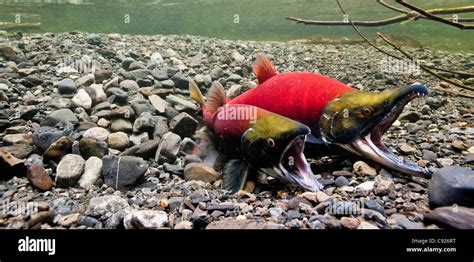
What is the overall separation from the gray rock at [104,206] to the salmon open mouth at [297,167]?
138 centimetres

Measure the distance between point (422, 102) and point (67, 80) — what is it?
5.95 meters

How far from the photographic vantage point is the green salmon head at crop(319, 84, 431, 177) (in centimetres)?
265

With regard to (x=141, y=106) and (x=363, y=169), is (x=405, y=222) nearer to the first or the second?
(x=363, y=169)

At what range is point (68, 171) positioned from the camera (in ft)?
9.65

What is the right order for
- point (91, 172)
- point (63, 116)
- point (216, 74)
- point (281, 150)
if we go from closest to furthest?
1. point (281, 150)
2. point (91, 172)
3. point (63, 116)
4. point (216, 74)

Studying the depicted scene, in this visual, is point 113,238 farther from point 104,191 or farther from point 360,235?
point 360,235

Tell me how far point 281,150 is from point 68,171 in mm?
2053

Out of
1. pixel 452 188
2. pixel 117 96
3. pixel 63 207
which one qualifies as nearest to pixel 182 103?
pixel 117 96

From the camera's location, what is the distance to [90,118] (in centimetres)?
428

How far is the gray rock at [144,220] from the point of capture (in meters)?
2.08

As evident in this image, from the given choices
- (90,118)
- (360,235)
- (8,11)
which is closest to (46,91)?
(90,118)

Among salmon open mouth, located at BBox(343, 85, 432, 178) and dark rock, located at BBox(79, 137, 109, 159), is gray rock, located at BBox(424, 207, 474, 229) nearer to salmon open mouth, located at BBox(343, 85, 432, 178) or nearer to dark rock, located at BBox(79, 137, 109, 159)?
salmon open mouth, located at BBox(343, 85, 432, 178)

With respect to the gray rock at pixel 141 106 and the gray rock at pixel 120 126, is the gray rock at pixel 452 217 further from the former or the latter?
the gray rock at pixel 141 106

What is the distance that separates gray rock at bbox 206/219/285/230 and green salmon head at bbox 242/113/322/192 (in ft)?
2.15
